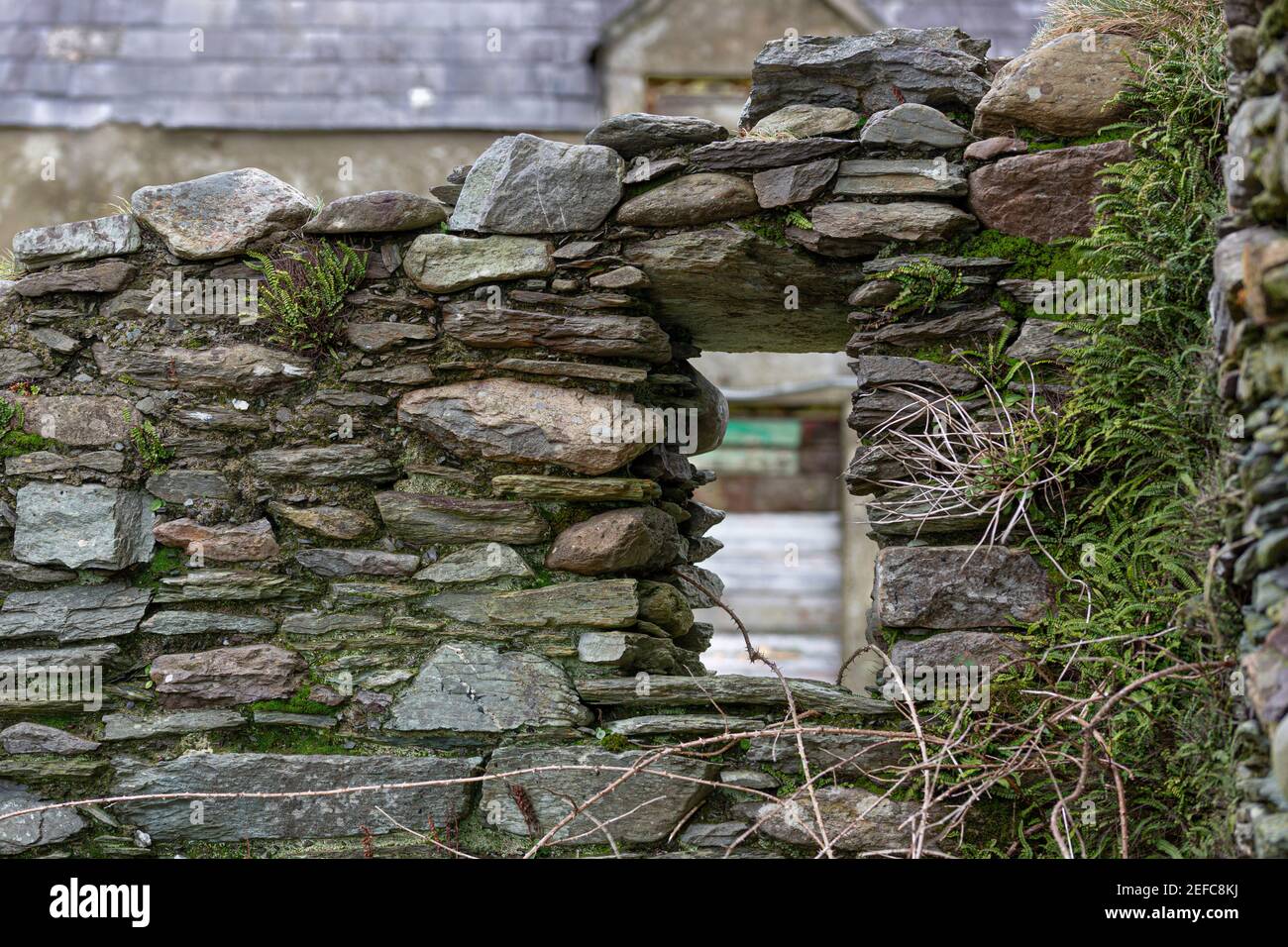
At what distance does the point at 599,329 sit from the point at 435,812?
1491 mm

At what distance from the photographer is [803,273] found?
3.56 meters

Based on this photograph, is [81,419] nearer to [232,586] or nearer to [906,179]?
[232,586]

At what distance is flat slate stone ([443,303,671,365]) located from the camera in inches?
140

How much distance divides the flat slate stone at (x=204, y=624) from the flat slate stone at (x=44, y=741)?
0.37 meters

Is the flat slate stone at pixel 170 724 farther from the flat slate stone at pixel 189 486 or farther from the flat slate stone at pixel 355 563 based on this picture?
the flat slate stone at pixel 189 486

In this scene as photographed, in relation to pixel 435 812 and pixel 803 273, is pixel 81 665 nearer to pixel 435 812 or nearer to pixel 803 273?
pixel 435 812

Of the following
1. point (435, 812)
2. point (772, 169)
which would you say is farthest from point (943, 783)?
point (772, 169)

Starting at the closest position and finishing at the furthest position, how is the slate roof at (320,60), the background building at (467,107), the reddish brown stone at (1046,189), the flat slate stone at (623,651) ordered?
the reddish brown stone at (1046,189)
the flat slate stone at (623,651)
the background building at (467,107)
the slate roof at (320,60)

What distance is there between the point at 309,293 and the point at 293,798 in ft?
4.91

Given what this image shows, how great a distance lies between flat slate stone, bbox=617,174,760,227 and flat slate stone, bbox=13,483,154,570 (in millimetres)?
1772

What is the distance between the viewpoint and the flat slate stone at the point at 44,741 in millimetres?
3477

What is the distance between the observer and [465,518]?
3.55 metres

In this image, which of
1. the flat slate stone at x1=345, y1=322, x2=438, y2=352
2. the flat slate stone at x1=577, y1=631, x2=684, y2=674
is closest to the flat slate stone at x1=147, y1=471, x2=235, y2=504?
the flat slate stone at x1=345, y1=322, x2=438, y2=352

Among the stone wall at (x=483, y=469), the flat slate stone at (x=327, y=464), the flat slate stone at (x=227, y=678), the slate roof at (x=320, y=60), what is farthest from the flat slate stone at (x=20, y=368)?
the slate roof at (x=320, y=60)
